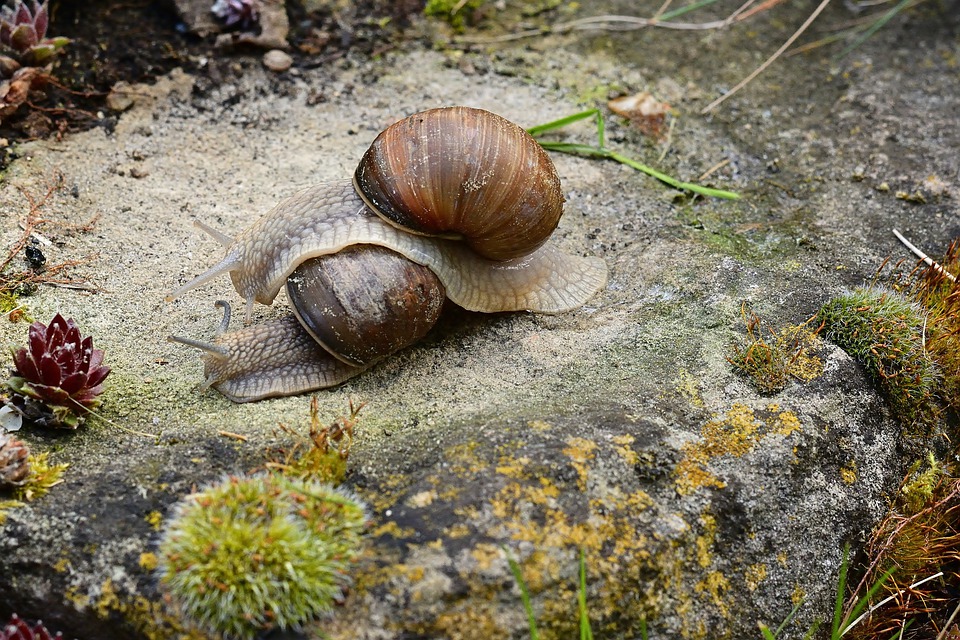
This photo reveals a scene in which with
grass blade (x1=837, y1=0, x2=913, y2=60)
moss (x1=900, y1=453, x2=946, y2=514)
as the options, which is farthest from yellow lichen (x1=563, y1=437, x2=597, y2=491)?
grass blade (x1=837, y1=0, x2=913, y2=60)

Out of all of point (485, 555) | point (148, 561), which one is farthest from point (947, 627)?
point (148, 561)

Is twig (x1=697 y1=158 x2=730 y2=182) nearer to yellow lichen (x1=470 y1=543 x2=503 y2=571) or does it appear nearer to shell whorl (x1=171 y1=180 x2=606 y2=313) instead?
shell whorl (x1=171 y1=180 x2=606 y2=313)

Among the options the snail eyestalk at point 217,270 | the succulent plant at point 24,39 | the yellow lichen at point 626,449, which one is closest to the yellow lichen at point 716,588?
the yellow lichen at point 626,449

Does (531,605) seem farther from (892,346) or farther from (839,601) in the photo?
(892,346)

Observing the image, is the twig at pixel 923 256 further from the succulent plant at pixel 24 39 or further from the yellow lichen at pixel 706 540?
the succulent plant at pixel 24 39

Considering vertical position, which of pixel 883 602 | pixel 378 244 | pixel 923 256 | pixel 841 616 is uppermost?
pixel 378 244

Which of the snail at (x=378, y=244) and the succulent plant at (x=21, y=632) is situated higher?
the snail at (x=378, y=244)

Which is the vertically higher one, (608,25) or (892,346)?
(608,25)

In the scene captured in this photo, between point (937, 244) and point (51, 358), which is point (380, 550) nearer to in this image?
point (51, 358)
